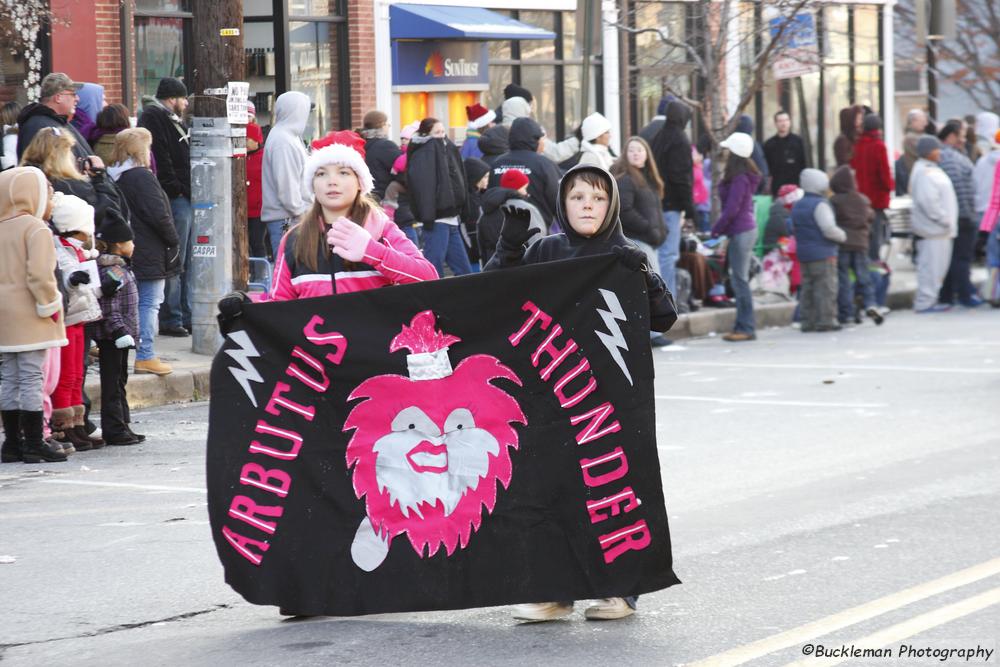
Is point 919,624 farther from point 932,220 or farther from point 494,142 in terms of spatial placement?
point 932,220

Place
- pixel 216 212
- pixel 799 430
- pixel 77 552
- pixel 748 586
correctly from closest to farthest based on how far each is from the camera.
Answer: pixel 748 586 < pixel 77 552 < pixel 799 430 < pixel 216 212

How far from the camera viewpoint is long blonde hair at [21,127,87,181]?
36.0 ft

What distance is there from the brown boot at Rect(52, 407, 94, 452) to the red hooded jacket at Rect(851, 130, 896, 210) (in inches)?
506

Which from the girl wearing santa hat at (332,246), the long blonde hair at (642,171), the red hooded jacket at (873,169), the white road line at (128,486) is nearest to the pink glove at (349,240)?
the girl wearing santa hat at (332,246)

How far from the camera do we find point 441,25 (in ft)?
71.5

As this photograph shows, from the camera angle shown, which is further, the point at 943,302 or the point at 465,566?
the point at 943,302

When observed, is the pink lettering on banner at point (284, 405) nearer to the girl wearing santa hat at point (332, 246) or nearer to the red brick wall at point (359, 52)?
the girl wearing santa hat at point (332, 246)

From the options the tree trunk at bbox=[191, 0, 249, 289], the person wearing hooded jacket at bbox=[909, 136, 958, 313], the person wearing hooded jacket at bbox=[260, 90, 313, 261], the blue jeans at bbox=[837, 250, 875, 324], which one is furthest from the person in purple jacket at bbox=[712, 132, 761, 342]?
the tree trunk at bbox=[191, 0, 249, 289]

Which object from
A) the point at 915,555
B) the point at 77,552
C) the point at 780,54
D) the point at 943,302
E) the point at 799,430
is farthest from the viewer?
the point at 780,54

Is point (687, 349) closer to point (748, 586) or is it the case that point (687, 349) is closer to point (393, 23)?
point (393, 23)

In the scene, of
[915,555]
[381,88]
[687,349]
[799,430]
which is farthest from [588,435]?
[381,88]

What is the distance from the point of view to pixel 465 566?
5.96 m

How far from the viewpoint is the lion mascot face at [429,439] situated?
6.05 meters

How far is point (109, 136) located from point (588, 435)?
8.98m
